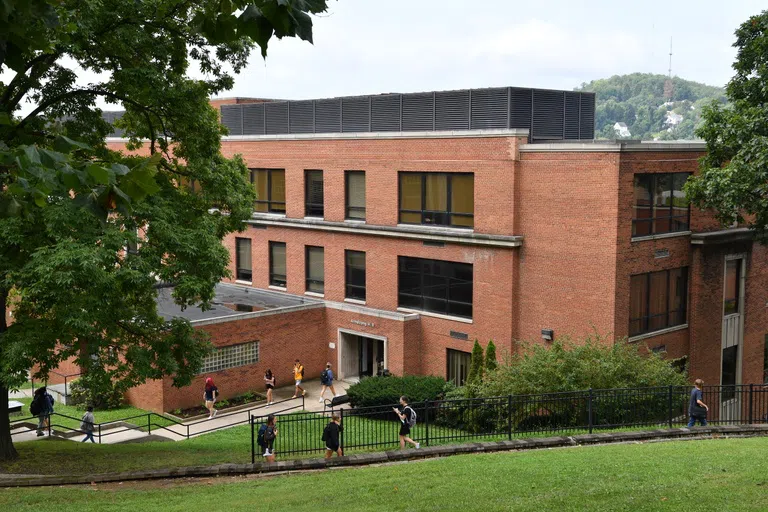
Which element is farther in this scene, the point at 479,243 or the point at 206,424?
the point at 479,243

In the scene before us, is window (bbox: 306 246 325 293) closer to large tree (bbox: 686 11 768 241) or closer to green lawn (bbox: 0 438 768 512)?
large tree (bbox: 686 11 768 241)

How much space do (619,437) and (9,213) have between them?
16022 millimetres

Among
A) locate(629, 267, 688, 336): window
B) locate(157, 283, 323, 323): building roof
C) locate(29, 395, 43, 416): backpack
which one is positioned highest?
locate(629, 267, 688, 336): window

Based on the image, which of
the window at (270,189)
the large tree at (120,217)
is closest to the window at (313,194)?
the window at (270,189)

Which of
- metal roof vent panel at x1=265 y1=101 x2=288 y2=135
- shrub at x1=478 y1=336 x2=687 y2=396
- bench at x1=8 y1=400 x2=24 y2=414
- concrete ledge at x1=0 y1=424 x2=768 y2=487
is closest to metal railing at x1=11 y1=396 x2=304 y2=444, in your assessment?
→ bench at x1=8 y1=400 x2=24 y2=414

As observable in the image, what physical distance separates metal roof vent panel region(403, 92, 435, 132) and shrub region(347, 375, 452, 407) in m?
10.1

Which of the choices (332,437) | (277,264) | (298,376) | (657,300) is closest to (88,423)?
(298,376)

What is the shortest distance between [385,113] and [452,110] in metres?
3.49

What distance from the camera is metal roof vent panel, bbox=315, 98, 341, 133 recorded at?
36812 millimetres

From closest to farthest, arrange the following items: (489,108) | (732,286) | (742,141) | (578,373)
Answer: (578,373), (742,141), (489,108), (732,286)

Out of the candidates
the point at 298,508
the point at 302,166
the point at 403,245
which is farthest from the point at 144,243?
the point at 302,166

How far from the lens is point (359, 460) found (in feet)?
61.8

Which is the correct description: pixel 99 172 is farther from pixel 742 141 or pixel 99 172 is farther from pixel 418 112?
pixel 418 112

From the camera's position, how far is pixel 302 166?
1490 inches
